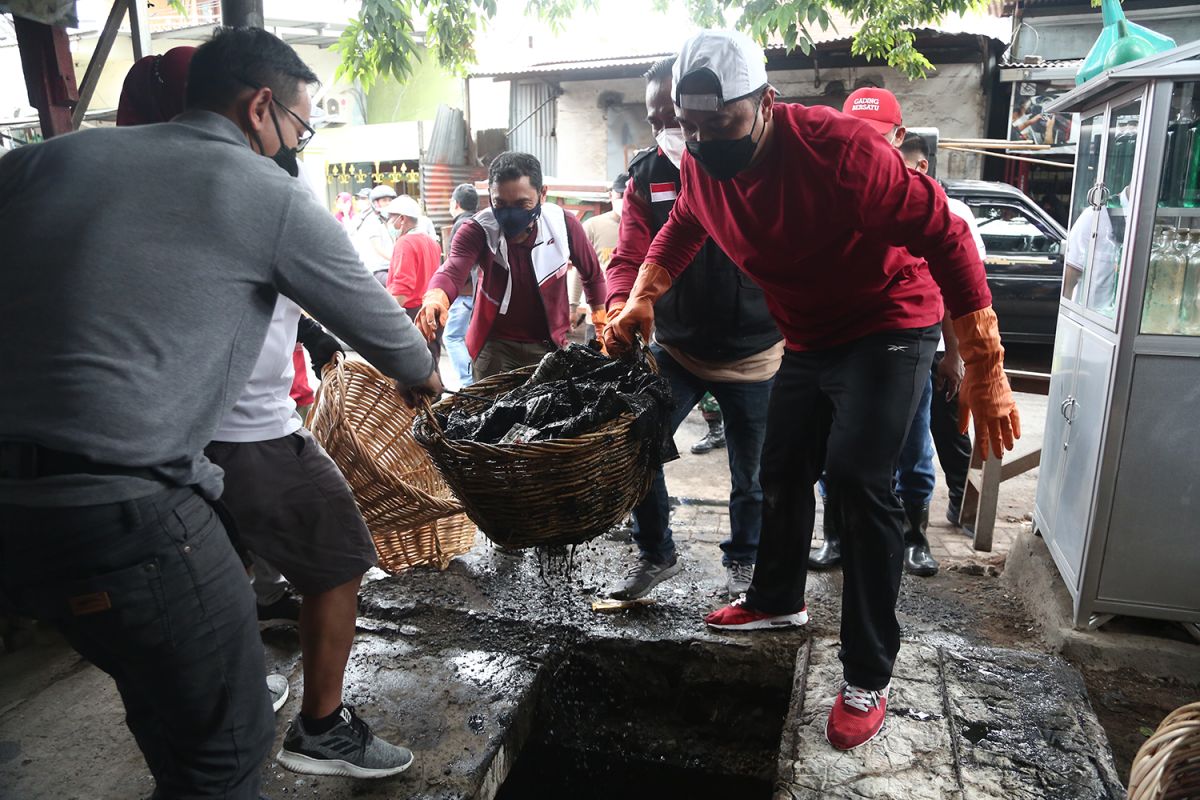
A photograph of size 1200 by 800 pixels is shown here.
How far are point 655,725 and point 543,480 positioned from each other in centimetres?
158

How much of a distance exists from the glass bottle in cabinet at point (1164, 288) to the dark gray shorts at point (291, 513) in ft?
9.00

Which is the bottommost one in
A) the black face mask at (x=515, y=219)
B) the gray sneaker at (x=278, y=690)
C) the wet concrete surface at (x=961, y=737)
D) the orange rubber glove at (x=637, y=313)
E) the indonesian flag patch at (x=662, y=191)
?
the gray sneaker at (x=278, y=690)

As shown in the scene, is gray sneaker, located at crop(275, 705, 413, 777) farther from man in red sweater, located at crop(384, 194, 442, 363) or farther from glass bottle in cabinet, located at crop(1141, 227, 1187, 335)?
man in red sweater, located at crop(384, 194, 442, 363)

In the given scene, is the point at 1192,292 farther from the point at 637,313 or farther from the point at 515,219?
the point at 515,219

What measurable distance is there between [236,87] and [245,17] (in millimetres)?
1916

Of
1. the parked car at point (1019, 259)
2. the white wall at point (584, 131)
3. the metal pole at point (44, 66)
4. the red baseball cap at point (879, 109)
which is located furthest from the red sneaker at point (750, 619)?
the white wall at point (584, 131)

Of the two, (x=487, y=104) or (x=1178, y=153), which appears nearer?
(x=1178, y=153)

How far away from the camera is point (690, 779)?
326 centimetres

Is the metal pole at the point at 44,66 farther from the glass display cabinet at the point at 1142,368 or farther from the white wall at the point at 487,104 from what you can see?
the white wall at the point at 487,104

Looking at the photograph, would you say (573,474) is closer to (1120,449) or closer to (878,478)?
(878,478)

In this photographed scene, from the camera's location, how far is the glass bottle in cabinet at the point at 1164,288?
2.79 meters

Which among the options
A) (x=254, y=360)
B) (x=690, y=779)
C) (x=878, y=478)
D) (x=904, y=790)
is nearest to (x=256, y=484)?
(x=254, y=360)

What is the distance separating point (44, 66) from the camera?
3.40 m

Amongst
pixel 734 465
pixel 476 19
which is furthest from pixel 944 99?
pixel 734 465
